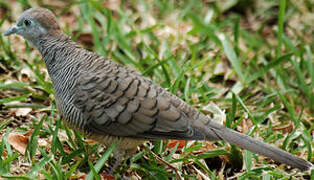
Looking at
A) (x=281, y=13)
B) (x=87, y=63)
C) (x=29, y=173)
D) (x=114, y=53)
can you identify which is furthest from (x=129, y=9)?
(x=29, y=173)

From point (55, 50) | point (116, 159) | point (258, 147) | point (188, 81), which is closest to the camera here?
point (258, 147)

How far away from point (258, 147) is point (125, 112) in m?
1.12

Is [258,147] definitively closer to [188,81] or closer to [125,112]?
[125,112]

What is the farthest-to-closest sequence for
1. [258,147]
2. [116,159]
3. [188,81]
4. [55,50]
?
[188,81] < [55,50] < [116,159] < [258,147]

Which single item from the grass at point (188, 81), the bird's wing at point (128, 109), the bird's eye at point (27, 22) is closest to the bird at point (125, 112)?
the bird's wing at point (128, 109)

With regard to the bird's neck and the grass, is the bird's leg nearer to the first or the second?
the grass

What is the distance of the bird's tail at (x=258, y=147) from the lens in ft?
12.7

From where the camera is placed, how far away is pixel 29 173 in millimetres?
3729

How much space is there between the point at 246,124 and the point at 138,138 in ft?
4.69

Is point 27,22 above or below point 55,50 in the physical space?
above

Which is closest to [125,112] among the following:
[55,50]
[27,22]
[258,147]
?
[55,50]

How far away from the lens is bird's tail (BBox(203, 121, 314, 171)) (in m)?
3.87

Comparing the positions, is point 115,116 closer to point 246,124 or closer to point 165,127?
point 165,127

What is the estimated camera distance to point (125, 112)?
3.99 m
